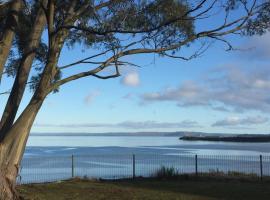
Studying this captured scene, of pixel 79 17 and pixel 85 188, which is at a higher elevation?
pixel 79 17

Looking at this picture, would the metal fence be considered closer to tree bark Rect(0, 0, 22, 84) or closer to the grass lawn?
the grass lawn

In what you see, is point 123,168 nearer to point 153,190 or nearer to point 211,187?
point 211,187

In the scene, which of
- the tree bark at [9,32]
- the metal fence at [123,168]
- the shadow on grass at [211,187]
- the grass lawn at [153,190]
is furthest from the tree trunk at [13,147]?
the metal fence at [123,168]

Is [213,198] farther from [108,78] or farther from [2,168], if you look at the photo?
[2,168]

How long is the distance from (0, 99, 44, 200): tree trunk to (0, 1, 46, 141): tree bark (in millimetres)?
422

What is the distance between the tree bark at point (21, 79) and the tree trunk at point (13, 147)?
422 mm

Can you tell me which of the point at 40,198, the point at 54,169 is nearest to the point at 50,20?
the point at 40,198

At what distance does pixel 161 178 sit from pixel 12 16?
9850 millimetres

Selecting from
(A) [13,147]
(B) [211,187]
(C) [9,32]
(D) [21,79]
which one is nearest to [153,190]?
(B) [211,187]

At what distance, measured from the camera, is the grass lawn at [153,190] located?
16438mm

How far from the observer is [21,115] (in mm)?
14273

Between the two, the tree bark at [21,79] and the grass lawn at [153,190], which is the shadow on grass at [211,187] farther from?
the tree bark at [21,79]

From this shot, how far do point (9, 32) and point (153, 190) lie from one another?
6.56m

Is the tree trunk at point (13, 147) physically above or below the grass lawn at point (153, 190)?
above
